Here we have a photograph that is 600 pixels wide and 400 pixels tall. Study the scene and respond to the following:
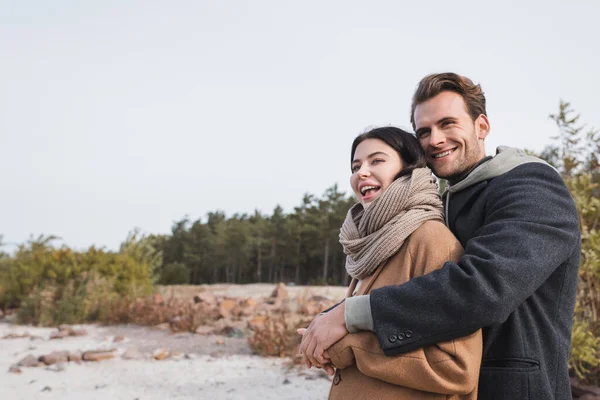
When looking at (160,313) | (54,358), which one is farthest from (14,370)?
(160,313)

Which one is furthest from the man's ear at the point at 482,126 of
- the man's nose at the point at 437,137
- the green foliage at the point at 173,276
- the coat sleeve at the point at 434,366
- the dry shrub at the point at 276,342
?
the green foliage at the point at 173,276

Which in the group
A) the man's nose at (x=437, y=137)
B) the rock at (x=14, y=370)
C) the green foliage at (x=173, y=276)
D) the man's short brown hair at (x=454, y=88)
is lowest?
the green foliage at (x=173, y=276)

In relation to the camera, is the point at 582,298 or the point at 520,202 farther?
the point at 582,298

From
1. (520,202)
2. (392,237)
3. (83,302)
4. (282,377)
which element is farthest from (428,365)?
(83,302)

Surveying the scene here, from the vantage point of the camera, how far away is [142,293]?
1131 centimetres

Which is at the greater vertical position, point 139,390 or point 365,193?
point 365,193

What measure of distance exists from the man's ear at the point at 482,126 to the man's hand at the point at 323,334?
92cm

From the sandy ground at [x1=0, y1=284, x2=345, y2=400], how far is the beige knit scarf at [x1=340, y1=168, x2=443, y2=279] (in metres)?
4.06

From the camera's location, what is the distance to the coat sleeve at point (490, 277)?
4.76ft

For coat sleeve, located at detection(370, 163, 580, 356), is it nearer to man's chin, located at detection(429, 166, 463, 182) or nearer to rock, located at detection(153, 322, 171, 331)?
man's chin, located at detection(429, 166, 463, 182)

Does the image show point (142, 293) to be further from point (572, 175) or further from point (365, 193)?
point (365, 193)

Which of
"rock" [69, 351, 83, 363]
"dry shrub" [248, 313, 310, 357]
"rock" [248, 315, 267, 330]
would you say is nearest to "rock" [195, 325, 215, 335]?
"rock" [248, 315, 267, 330]

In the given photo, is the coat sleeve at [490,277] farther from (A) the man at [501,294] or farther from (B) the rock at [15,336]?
(B) the rock at [15,336]

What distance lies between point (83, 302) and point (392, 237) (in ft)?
31.4
